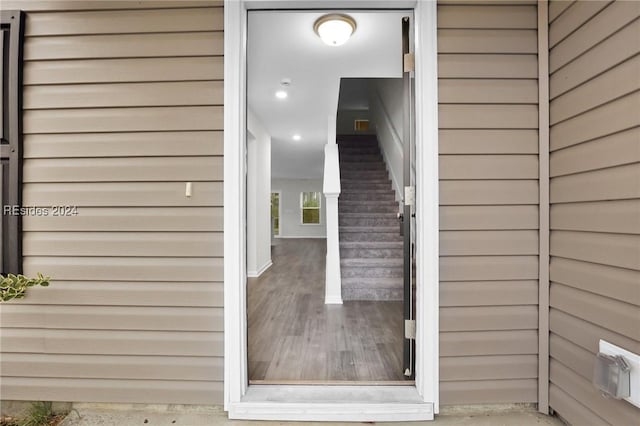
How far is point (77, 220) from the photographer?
1.60 m

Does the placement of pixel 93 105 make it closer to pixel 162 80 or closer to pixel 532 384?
pixel 162 80

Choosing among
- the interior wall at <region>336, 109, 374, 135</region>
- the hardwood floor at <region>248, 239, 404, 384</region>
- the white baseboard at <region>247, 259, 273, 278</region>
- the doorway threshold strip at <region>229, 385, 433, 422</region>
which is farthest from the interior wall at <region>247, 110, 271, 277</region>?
the interior wall at <region>336, 109, 374, 135</region>

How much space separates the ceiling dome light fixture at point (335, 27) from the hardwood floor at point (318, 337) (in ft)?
7.12

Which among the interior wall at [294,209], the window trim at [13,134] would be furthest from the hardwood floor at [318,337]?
the interior wall at [294,209]

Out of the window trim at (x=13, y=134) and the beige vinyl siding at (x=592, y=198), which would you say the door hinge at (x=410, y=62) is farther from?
the window trim at (x=13, y=134)

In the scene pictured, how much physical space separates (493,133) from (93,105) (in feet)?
6.89

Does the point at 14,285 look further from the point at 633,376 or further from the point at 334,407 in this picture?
the point at 633,376

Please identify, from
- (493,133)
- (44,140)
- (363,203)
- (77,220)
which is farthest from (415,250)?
(363,203)

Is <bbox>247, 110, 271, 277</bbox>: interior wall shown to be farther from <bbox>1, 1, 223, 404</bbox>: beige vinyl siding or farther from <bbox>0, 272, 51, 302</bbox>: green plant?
<bbox>0, 272, 51, 302</bbox>: green plant

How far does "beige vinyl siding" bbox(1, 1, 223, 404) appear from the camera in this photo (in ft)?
5.17

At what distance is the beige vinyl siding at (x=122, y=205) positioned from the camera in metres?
1.58

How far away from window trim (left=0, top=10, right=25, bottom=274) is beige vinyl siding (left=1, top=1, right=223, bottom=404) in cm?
4

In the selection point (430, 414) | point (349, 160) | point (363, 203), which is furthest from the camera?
point (349, 160)

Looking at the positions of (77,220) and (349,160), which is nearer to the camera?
(77,220)
